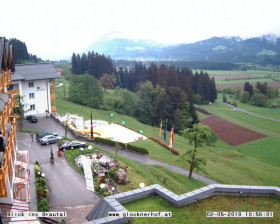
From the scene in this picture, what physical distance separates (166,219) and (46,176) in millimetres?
18085

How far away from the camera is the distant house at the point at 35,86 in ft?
162

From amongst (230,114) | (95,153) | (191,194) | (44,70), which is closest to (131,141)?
(95,153)

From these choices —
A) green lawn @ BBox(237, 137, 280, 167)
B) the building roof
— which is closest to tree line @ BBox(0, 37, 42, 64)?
the building roof

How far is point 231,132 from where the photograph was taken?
79.9 metres

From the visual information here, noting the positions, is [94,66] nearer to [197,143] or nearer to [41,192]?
[197,143]

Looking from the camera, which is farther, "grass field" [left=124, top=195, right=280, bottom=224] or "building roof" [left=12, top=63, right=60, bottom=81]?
"building roof" [left=12, top=63, right=60, bottom=81]

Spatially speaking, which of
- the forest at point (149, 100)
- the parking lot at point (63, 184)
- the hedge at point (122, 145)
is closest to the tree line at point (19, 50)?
the forest at point (149, 100)

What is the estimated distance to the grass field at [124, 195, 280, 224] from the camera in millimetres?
13766

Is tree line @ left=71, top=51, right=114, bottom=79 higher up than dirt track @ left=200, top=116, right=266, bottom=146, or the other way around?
tree line @ left=71, top=51, right=114, bottom=79

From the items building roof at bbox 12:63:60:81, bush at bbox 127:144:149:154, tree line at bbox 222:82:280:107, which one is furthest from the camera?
tree line at bbox 222:82:280:107

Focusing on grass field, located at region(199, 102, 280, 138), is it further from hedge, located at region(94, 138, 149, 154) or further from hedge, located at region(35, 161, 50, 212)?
hedge, located at region(35, 161, 50, 212)

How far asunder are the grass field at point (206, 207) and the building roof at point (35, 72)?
1589 inches

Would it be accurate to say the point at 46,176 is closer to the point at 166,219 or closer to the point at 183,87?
the point at 166,219

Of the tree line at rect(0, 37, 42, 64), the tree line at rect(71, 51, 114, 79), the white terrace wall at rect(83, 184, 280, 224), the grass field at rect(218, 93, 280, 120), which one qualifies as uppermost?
the tree line at rect(0, 37, 42, 64)
